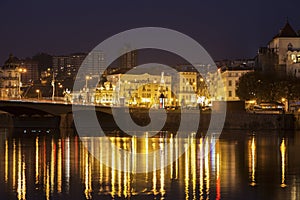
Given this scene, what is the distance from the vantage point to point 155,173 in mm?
31609

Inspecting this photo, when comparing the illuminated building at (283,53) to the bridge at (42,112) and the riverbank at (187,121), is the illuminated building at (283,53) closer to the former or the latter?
the riverbank at (187,121)

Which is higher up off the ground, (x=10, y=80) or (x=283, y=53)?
(x=283, y=53)

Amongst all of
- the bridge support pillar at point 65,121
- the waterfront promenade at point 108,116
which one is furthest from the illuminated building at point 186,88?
the bridge support pillar at point 65,121

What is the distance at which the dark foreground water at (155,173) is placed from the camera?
85.3ft

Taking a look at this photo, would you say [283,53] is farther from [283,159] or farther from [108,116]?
[283,159]

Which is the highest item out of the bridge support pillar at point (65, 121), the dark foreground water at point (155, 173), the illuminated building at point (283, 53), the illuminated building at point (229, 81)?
the illuminated building at point (283, 53)

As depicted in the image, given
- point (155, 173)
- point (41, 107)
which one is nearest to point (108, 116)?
point (41, 107)

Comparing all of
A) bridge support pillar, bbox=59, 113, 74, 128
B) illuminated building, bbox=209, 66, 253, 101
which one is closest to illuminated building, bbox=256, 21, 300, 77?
illuminated building, bbox=209, 66, 253, 101

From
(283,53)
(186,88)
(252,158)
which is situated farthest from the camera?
(186,88)

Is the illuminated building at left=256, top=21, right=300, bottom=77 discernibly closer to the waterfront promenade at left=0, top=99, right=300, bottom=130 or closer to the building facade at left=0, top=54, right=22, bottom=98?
the waterfront promenade at left=0, top=99, right=300, bottom=130

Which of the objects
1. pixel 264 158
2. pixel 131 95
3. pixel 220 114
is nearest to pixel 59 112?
pixel 220 114

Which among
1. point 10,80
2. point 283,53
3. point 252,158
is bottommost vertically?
point 252,158

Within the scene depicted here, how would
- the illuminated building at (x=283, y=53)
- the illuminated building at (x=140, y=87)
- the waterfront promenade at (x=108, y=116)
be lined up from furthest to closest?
the illuminated building at (x=140, y=87) → the illuminated building at (x=283, y=53) → the waterfront promenade at (x=108, y=116)

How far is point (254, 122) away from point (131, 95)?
249 feet
